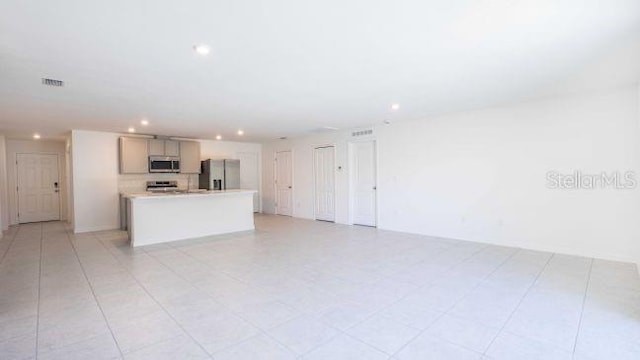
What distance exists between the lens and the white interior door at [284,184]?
9172mm

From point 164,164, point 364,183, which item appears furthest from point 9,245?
point 364,183

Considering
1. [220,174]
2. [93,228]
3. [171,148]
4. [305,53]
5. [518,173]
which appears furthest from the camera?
[220,174]

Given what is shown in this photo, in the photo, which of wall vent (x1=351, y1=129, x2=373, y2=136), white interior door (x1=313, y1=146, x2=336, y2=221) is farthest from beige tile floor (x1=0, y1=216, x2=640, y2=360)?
white interior door (x1=313, y1=146, x2=336, y2=221)

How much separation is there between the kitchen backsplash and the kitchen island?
61.8 inches

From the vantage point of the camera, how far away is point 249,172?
9.89 m

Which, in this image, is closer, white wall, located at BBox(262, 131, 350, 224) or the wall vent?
the wall vent

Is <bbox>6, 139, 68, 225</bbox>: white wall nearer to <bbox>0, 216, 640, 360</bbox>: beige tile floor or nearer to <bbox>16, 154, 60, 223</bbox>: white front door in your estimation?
<bbox>16, 154, 60, 223</bbox>: white front door

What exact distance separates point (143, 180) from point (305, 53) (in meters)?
6.71

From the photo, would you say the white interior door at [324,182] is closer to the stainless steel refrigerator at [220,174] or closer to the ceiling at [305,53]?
the stainless steel refrigerator at [220,174]

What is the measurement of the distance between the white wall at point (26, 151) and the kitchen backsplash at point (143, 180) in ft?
8.20

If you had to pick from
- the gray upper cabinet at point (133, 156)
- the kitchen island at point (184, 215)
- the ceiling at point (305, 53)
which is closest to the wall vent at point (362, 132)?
the ceiling at point (305, 53)

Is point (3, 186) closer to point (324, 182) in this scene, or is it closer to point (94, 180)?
point (94, 180)

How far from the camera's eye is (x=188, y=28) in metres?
2.29

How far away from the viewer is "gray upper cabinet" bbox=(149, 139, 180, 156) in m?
7.55
